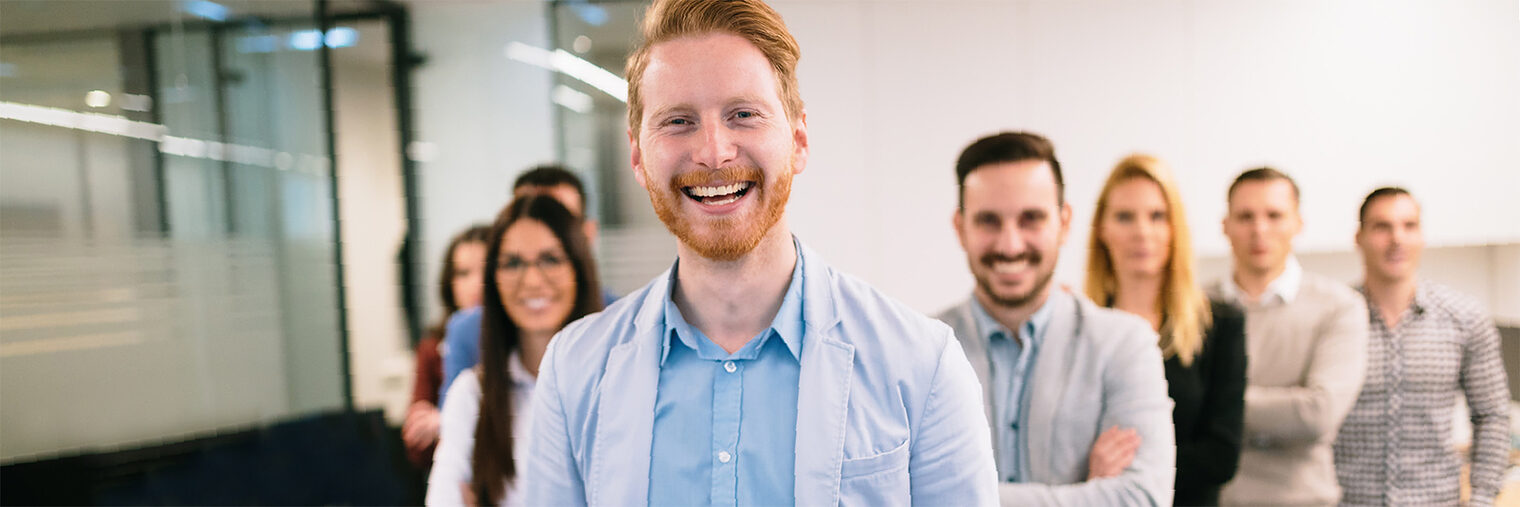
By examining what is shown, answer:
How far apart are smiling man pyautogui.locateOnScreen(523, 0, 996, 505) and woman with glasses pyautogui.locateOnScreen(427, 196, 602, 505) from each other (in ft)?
2.57

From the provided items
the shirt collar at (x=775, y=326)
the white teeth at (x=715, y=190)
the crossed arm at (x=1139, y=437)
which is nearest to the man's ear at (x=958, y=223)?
the crossed arm at (x=1139, y=437)

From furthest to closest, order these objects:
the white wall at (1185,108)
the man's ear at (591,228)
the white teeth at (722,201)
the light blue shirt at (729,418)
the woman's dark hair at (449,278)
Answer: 1. the woman's dark hair at (449,278)
2. the man's ear at (591,228)
3. the white wall at (1185,108)
4. the light blue shirt at (729,418)
5. the white teeth at (722,201)

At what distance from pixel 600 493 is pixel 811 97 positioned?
48.4 inches

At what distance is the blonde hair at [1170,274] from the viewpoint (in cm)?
191

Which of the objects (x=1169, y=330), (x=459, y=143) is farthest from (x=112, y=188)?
(x=1169, y=330)

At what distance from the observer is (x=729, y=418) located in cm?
122

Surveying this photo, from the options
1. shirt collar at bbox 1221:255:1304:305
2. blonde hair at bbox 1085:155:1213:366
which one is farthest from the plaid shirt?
blonde hair at bbox 1085:155:1213:366

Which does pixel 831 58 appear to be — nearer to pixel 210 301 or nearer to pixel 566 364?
pixel 566 364

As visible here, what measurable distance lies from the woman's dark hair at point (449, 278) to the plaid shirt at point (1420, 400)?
2627 mm

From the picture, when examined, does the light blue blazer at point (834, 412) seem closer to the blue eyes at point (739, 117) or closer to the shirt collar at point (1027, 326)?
the blue eyes at point (739, 117)

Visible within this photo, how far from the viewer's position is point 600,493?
1.25 meters

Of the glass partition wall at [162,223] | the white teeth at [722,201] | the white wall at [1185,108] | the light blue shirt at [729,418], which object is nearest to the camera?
the white teeth at [722,201]

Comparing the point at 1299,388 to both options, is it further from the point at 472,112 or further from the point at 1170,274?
the point at 472,112

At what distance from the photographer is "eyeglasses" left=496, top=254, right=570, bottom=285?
2105 millimetres
